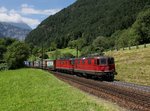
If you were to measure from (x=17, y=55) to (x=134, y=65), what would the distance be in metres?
74.3

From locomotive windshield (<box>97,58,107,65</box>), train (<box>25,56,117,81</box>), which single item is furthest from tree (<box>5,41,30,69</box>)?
locomotive windshield (<box>97,58,107,65</box>)

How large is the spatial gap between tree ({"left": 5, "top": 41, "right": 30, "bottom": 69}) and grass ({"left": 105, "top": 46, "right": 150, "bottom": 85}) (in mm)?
55861

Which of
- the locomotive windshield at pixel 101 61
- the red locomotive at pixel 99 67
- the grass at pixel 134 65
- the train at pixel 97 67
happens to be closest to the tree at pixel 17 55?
the grass at pixel 134 65

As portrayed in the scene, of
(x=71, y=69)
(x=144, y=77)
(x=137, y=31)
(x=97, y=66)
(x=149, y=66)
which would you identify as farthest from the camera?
(x=137, y=31)

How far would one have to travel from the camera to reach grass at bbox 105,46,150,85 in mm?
46537

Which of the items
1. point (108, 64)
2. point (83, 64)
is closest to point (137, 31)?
point (83, 64)

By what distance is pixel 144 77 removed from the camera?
4519 centimetres

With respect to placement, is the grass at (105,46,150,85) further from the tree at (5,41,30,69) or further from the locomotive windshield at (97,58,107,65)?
the tree at (5,41,30,69)

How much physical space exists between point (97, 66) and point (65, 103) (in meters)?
Result: 26.0

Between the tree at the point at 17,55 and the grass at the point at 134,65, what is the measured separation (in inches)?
2199

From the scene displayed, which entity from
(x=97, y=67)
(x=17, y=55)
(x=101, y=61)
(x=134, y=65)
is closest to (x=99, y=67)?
(x=97, y=67)

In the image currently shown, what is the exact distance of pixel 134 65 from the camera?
59000mm

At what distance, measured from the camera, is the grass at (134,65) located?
46.5m

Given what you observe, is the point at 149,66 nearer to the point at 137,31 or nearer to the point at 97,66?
the point at 97,66
